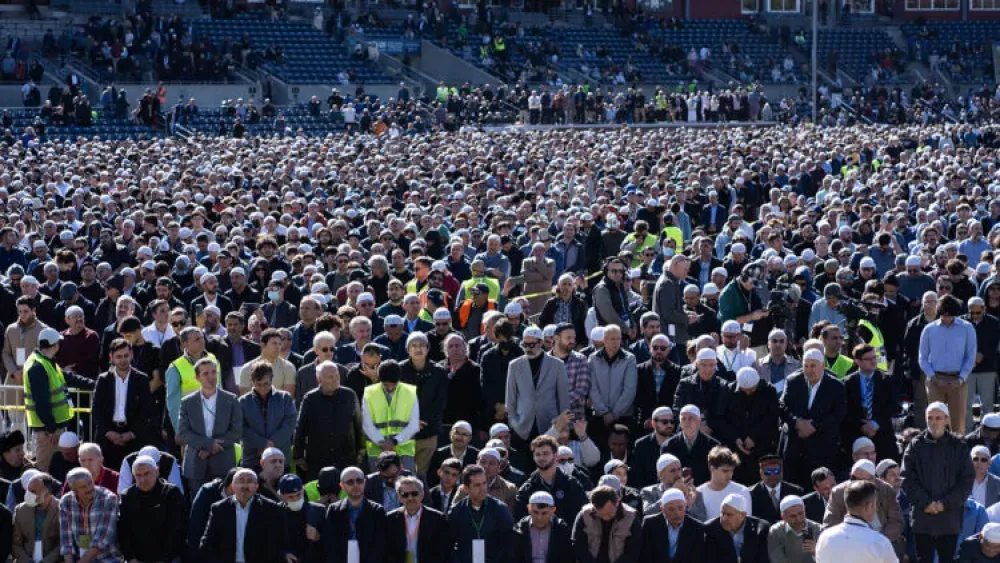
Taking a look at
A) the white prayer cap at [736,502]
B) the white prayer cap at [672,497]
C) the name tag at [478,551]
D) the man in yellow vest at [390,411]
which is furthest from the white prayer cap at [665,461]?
the man in yellow vest at [390,411]

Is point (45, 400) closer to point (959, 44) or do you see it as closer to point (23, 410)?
point (23, 410)

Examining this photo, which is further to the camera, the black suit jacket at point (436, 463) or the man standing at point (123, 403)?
the man standing at point (123, 403)

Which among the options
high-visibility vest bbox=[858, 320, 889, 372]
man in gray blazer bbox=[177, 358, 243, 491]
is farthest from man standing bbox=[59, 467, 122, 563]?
high-visibility vest bbox=[858, 320, 889, 372]

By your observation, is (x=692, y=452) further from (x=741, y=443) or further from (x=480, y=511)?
(x=480, y=511)

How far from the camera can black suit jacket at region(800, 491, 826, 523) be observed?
10609mm

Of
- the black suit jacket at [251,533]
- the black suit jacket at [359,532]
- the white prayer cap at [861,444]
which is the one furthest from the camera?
the white prayer cap at [861,444]

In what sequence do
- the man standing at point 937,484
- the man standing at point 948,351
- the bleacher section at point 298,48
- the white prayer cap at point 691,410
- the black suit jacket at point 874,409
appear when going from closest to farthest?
the man standing at point 937,484
the white prayer cap at point 691,410
the black suit jacket at point 874,409
the man standing at point 948,351
the bleacher section at point 298,48

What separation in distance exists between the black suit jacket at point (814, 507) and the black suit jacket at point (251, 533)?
331 centimetres

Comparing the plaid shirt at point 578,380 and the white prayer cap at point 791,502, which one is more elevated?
the plaid shirt at point 578,380

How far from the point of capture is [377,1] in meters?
59.3

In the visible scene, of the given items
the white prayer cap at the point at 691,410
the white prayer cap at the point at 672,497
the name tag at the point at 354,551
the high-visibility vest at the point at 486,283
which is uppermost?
the high-visibility vest at the point at 486,283

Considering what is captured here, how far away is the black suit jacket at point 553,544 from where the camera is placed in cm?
1023

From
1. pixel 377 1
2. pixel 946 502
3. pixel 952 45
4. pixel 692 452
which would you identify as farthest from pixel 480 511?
pixel 952 45

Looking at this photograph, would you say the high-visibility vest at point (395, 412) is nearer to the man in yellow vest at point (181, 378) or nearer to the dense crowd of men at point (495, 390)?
the dense crowd of men at point (495, 390)
